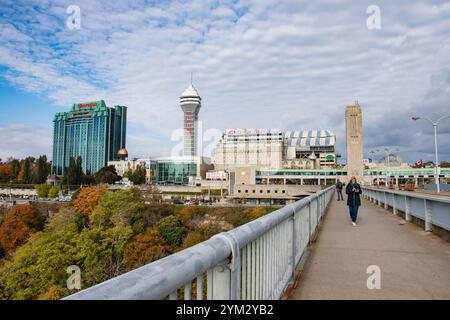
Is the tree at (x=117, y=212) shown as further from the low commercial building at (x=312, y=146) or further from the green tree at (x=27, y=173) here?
the low commercial building at (x=312, y=146)

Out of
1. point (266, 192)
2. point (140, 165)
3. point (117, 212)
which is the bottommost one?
point (117, 212)

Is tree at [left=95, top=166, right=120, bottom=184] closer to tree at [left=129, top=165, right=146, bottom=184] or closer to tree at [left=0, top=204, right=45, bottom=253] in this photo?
tree at [left=129, top=165, right=146, bottom=184]

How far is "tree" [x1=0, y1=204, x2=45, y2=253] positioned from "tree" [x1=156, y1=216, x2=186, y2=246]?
2009 cm

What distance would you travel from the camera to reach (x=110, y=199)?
60.0m

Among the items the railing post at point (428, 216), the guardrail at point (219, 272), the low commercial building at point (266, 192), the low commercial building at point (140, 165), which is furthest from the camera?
the low commercial building at point (140, 165)

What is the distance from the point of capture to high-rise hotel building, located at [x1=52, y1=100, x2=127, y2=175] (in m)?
170

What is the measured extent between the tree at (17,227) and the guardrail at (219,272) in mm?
55187

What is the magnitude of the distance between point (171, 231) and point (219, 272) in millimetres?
48309

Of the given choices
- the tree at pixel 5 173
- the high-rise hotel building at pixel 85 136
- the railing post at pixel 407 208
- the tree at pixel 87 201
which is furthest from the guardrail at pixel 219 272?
the high-rise hotel building at pixel 85 136

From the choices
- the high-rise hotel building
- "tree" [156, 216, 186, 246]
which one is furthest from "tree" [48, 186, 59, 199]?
the high-rise hotel building

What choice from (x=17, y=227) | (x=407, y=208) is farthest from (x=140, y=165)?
(x=407, y=208)

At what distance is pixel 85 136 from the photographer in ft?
565

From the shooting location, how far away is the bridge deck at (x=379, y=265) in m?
4.73

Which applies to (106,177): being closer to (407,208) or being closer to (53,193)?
(53,193)
